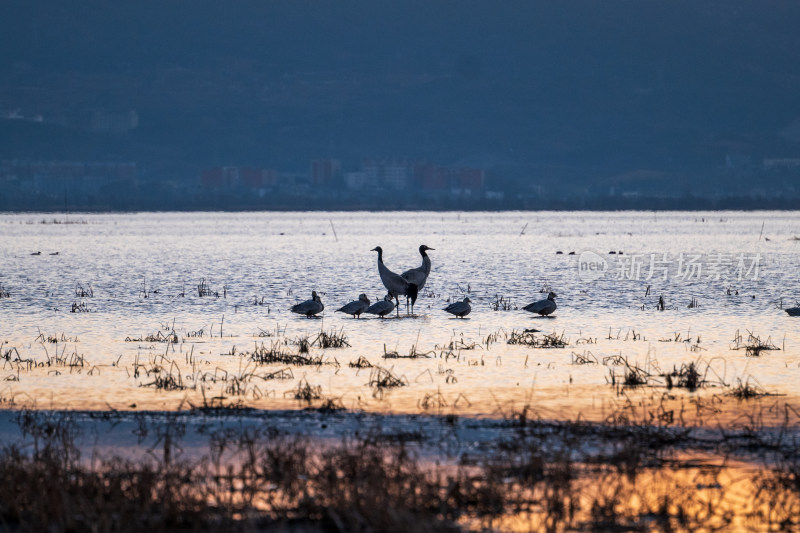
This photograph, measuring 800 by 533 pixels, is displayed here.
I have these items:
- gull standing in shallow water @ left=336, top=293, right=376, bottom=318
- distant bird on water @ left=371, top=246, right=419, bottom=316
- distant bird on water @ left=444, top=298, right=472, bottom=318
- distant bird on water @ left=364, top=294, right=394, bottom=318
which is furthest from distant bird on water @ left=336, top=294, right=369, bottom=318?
distant bird on water @ left=444, top=298, right=472, bottom=318

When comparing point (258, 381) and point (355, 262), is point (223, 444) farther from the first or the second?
point (355, 262)

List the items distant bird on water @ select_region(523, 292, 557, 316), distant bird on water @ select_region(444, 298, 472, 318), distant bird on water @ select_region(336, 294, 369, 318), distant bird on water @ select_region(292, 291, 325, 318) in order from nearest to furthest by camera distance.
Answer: distant bird on water @ select_region(336, 294, 369, 318), distant bird on water @ select_region(444, 298, 472, 318), distant bird on water @ select_region(292, 291, 325, 318), distant bird on water @ select_region(523, 292, 557, 316)

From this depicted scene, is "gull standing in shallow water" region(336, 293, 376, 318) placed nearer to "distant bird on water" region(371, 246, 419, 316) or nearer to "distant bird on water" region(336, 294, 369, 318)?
"distant bird on water" region(336, 294, 369, 318)

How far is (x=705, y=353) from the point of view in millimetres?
20594

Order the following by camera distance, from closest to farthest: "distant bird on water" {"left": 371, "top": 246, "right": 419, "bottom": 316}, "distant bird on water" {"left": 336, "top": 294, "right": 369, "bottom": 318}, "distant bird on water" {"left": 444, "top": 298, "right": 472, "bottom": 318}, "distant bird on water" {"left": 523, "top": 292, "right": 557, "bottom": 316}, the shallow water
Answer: the shallow water → "distant bird on water" {"left": 336, "top": 294, "right": 369, "bottom": 318} → "distant bird on water" {"left": 444, "top": 298, "right": 472, "bottom": 318} → "distant bird on water" {"left": 523, "top": 292, "right": 557, "bottom": 316} → "distant bird on water" {"left": 371, "top": 246, "right": 419, "bottom": 316}

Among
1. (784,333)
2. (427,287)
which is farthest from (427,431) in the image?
(427,287)

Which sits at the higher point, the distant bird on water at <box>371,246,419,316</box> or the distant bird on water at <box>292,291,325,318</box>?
the distant bird on water at <box>371,246,419,316</box>

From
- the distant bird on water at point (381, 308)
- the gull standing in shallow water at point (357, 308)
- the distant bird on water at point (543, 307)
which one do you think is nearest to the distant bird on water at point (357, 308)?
the gull standing in shallow water at point (357, 308)

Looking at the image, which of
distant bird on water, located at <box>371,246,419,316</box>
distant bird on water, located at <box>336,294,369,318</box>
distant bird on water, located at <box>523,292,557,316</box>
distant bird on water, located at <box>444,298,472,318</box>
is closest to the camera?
distant bird on water, located at <box>336,294,369,318</box>

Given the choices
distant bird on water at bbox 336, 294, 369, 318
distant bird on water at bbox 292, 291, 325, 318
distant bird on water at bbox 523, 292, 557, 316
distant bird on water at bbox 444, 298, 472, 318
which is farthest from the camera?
distant bird on water at bbox 523, 292, 557, 316

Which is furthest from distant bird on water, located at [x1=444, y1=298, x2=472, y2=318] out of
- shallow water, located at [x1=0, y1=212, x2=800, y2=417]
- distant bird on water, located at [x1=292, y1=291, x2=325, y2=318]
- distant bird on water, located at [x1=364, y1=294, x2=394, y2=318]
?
distant bird on water, located at [x1=292, y1=291, x2=325, y2=318]

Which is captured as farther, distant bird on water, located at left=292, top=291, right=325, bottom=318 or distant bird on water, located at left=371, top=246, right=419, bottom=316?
distant bird on water, located at left=371, top=246, right=419, bottom=316

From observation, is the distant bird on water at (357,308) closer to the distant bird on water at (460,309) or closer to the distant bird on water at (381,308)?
the distant bird on water at (381,308)

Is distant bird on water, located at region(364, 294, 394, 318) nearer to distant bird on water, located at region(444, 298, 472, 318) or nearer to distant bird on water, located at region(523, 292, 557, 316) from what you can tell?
distant bird on water, located at region(444, 298, 472, 318)
